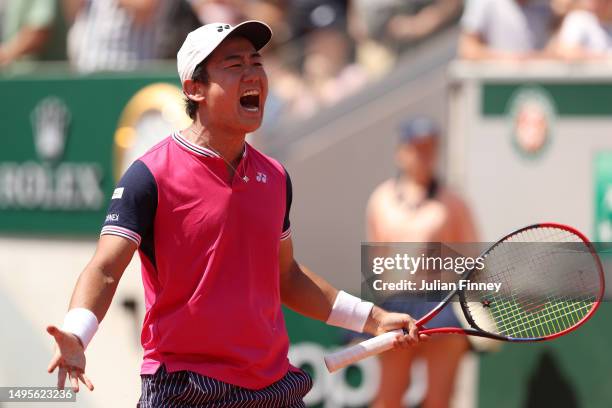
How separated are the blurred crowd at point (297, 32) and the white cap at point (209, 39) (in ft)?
12.1

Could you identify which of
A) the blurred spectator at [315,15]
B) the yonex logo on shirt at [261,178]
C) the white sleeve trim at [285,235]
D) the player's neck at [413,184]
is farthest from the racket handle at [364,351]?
the blurred spectator at [315,15]

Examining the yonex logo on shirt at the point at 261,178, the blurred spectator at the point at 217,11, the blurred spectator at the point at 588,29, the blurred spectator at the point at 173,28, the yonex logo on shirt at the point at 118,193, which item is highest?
the blurred spectator at the point at 217,11

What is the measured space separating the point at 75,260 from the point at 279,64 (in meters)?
2.02

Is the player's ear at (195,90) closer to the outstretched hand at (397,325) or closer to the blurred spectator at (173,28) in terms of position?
the outstretched hand at (397,325)

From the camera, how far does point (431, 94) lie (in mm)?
7555

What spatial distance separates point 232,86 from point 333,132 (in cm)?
422

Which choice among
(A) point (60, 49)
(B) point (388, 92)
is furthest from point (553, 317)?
(A) point (60, 49)

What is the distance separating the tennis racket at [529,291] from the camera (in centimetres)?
406

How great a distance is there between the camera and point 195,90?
3.88m

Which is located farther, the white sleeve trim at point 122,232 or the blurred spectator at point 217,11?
the blurred spectator at point 217,11

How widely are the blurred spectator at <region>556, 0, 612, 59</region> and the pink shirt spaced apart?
3.76m

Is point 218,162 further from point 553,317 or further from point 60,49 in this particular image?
point 60,49

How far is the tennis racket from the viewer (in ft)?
13.3

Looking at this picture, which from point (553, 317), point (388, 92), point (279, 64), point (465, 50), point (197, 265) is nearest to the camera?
point (197, 265)
